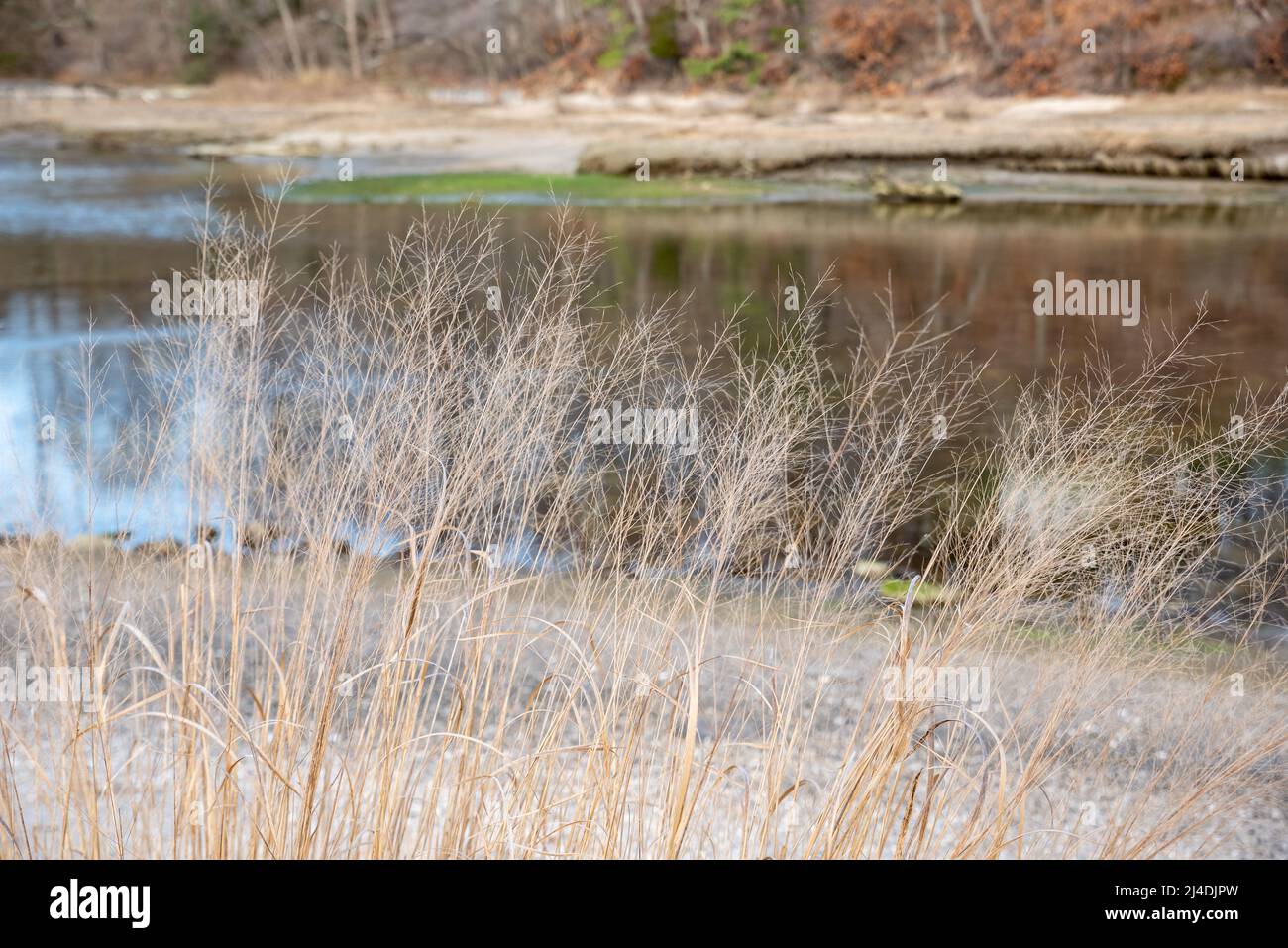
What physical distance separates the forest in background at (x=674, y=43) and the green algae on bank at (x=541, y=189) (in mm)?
1785

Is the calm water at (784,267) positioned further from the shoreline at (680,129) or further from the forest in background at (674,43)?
the forest in background at (674,43)

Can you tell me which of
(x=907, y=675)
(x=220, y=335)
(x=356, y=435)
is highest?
(x=220, y=335)

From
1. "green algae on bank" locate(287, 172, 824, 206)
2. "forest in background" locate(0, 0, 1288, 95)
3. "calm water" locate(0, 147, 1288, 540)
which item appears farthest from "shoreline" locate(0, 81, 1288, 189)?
"calm water" locate(0, 147, 1288, 540)

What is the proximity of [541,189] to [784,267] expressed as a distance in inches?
175

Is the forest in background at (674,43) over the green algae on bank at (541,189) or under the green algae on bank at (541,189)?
over

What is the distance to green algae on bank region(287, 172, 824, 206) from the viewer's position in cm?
1271

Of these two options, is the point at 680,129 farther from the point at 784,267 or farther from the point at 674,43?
the point at 784,267

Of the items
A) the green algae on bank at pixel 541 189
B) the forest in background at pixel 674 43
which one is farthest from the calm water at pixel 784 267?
the forest in background at pixel 674 43

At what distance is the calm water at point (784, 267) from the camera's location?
672 centimetres

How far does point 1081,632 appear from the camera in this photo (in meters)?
2.01

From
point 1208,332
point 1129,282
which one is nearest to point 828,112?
point 1129,282

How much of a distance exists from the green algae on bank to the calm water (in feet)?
1.75
